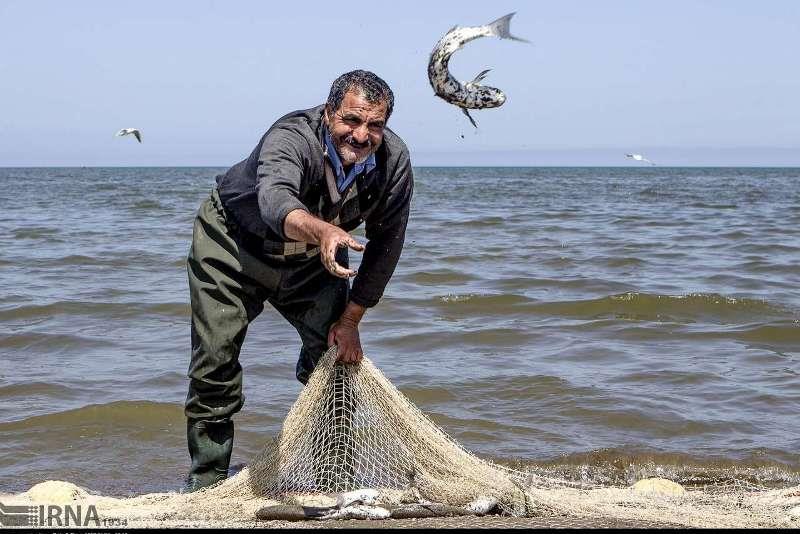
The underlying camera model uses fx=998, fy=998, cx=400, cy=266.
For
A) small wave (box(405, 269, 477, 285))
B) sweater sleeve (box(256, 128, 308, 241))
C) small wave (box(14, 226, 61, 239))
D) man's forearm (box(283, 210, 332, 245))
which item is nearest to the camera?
man's forearm (box(283, 210, 332, 245))

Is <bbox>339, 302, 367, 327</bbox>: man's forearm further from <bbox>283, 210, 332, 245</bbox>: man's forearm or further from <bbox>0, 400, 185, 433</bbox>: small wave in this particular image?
<bbox>0, 400, 185, 433</bbox>: small wave

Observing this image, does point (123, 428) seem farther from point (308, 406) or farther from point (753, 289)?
point (753, 289)

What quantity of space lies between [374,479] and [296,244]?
103 centimetres

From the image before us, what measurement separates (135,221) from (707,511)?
696 inches

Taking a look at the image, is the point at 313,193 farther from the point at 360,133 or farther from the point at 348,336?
the point at 348,336

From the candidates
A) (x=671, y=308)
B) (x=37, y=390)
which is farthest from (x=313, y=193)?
(x=671, y=308)

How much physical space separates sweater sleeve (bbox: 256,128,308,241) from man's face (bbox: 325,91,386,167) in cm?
14

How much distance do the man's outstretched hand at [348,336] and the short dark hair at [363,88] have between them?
2.92 feet

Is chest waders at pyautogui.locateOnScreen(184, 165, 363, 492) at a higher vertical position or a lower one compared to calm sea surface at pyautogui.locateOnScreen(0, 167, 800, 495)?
higher

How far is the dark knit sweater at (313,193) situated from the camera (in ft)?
11.7

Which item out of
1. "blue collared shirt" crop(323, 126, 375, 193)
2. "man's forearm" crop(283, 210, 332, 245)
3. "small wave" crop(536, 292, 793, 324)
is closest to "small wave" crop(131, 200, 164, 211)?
"small wave" crop(536, 292, 793, 324)

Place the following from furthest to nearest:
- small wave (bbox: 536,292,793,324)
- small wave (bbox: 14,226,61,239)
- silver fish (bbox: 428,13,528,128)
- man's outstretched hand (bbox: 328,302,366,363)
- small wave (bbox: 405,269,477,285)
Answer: small wave (bbox: 14,226,61,239), small wave (bbox: 405,269,477,285), small wave (bbox: 536,292,793,324), silver fish (bbox: 428,13,528,128), man's outstretched hand (bbox: 328,302,366,363)

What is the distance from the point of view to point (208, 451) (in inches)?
167

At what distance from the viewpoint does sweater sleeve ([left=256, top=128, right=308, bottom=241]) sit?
329 centimetres
